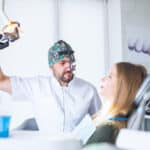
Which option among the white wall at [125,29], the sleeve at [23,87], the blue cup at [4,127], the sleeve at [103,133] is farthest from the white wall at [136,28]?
the blue cup at [4,127]

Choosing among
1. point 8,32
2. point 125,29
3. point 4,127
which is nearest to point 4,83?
point 8,32

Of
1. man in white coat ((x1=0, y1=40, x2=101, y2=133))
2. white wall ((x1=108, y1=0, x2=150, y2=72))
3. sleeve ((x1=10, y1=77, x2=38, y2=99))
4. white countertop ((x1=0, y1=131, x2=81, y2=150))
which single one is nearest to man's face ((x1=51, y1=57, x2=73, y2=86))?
man in white coat ((x1=0, y1=40, x2=101, y2=133))

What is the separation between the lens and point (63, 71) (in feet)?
7.09

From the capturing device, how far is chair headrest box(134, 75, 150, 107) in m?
2.13

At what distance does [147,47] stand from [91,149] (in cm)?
125

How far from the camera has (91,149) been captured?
1.09 m

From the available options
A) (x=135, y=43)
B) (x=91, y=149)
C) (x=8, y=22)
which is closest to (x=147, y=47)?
(x=135, y=43)

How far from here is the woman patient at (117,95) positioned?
2.13 metres

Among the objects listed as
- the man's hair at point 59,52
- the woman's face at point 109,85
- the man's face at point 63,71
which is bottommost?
the woman's face at point 109,85

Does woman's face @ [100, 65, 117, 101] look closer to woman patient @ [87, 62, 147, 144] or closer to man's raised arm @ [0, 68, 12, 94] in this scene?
woman patient @ [87, 62, 147, 144]

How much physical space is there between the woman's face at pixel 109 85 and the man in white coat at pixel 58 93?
0.05 meters

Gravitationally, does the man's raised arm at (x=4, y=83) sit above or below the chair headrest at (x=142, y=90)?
above

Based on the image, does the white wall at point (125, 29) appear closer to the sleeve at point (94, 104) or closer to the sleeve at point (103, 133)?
the sleeve at point (94, 104)

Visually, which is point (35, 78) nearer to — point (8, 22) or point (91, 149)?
Answer: point (8, 22)
